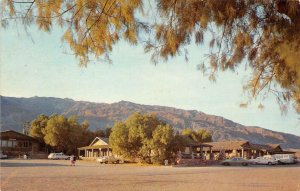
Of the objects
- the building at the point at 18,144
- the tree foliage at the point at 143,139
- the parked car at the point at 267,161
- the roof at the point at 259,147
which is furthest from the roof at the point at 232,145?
the building at the point at 18,144

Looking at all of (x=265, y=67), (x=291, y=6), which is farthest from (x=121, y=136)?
(x=291, y=6)

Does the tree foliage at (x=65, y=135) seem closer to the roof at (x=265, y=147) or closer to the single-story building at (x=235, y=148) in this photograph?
the single-story building at (x=235, y=148)

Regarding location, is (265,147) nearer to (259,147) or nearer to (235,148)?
(259,147)

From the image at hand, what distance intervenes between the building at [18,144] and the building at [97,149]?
8088 mm

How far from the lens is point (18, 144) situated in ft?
271

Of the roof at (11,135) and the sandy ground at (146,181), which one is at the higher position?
the roof at (11,135)

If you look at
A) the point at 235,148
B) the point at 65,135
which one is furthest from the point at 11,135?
the point at 235,148

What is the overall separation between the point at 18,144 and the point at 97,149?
732 inches

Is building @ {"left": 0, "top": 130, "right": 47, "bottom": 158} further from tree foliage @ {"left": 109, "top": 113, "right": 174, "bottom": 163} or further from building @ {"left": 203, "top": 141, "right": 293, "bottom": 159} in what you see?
building @ {"left": 203, "top": 141, "right": 293, "bottom": 159}

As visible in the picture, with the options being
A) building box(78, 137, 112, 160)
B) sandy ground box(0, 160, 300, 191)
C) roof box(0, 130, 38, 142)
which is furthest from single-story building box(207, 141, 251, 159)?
roof box(0, 130, 38, 142)

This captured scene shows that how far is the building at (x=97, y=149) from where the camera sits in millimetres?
68000

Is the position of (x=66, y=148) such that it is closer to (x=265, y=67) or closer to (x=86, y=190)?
(x=86, y=190)

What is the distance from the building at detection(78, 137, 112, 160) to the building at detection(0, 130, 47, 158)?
318 inches

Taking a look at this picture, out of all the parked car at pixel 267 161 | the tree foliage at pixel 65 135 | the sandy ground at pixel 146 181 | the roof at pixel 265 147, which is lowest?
the parked car at pixel 267 161
